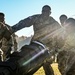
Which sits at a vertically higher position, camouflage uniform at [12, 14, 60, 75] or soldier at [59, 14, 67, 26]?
camouflage uniform at [12, 14, 60, 75]

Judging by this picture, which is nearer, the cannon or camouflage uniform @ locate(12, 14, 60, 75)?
the cannon

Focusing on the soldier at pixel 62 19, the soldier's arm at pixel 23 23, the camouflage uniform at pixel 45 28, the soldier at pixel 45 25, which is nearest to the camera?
the soldier's arm at pixel 23 23

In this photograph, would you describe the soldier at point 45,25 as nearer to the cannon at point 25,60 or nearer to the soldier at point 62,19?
the soldier at point 62,19

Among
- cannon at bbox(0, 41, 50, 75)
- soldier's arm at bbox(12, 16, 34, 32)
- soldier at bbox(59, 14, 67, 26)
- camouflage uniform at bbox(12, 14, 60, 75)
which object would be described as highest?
cannon at bbox(0, 41, 50, 75)

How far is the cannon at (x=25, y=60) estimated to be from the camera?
3127mm

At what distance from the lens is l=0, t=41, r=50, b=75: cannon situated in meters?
3.13

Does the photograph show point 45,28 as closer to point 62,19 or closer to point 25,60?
point 62,19

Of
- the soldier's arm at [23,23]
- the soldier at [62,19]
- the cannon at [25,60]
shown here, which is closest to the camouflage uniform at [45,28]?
the soldier's arm at [23,23]

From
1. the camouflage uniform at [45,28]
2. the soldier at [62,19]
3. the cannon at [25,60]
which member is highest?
the cannon at [25,60]

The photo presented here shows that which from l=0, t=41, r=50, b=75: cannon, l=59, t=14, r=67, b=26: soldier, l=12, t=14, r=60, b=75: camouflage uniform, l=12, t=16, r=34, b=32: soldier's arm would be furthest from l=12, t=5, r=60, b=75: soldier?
l=0, t=41, r=50, b=75: cannon

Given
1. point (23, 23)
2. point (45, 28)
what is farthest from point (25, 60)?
point (45, 28)

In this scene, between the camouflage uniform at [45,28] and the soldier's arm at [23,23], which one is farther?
the camouflage uniform at [45,28]

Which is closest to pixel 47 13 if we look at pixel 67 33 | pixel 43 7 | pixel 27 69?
pixel 43 7

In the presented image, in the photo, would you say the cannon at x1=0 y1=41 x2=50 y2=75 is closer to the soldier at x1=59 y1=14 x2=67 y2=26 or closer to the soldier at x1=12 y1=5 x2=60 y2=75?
the soldier at x1=12 y1=5 x2=60 y2=75
